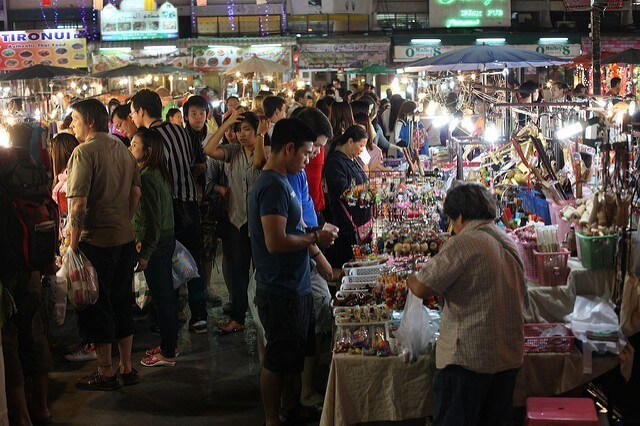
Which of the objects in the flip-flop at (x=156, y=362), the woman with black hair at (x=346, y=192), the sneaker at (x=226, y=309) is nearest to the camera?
the flip-flop at (x=156, y=362)

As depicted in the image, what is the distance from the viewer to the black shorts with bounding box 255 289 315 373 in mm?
5096

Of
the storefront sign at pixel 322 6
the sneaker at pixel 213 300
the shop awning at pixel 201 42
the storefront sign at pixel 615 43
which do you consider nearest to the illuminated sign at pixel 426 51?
the storefront sign at pixel 615 43

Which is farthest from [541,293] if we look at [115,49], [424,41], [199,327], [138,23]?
[138,23]

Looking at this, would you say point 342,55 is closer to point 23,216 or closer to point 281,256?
point 23,216

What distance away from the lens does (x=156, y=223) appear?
6594 mm

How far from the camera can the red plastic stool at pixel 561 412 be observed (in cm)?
462

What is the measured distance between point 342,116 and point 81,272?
4.09 m

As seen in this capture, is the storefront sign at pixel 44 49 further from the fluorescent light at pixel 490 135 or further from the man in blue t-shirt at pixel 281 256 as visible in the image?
the man in blue t-shirt at pixel 281 256

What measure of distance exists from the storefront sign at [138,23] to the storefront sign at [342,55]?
4109 millimetres

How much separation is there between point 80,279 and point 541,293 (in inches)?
117

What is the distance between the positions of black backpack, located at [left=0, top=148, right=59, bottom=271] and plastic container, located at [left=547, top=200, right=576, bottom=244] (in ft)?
10.7

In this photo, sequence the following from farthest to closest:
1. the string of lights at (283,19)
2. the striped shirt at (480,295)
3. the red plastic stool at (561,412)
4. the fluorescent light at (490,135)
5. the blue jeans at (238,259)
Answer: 1. the string of lights at (283,19)
2. the fluorescent light at (490,135)
3. the blue jeans at (238,259)
4. the red plastic stool at (561,412)
5. the striped shirt at (480,295)

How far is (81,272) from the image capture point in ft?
19.1

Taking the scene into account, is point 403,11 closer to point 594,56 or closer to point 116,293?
point 594,56
